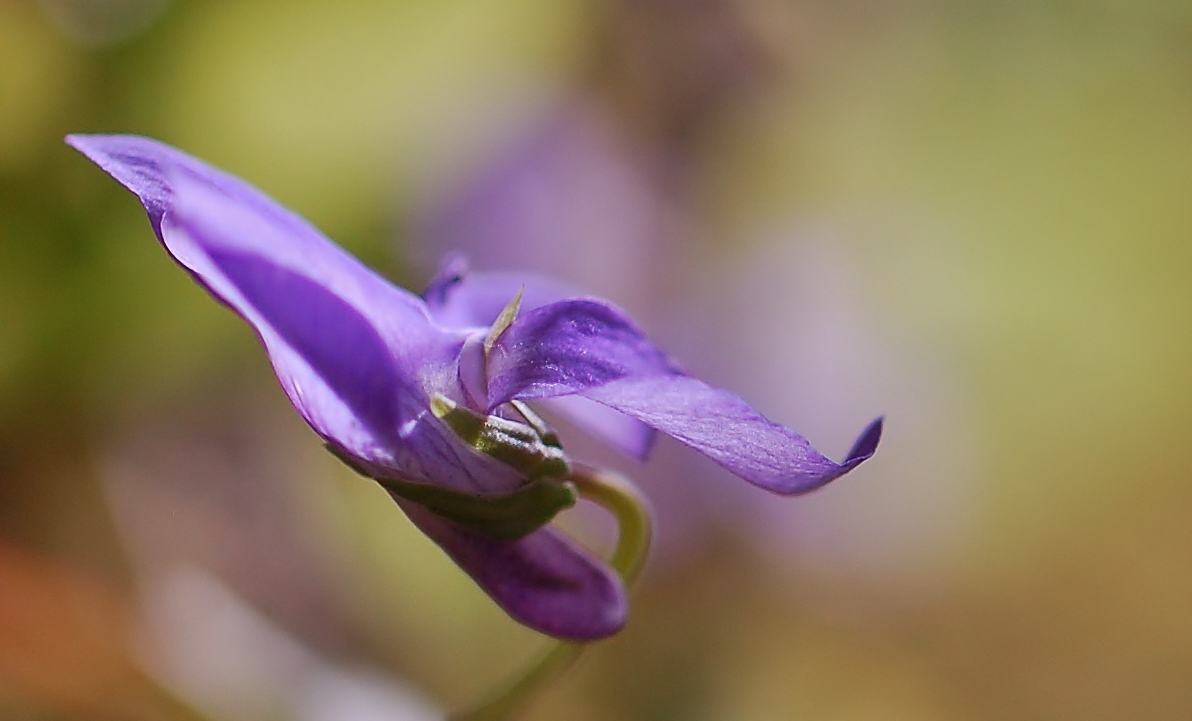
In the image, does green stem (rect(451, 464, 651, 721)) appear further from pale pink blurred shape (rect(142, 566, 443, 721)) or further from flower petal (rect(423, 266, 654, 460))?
pale pink blurred shape (rect(142, 566, 443, 721))

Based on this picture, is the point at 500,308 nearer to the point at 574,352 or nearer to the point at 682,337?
the point at 574,352

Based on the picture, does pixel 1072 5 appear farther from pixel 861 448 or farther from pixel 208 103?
pixel 861 448

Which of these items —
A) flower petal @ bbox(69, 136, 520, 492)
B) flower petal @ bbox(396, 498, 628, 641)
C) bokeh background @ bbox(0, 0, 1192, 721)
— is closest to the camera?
flower petal @ bbox(69, 136, 520, 492)

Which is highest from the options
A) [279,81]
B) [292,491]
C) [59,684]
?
[279,81]

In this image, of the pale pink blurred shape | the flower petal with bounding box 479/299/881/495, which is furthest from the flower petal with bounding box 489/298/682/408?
the pale pink blurred shape

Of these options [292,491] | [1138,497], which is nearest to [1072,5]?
[1138,497]

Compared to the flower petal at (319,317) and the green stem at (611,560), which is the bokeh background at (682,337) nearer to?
the green stem at (611,560)

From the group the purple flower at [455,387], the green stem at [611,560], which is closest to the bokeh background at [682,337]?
the green stem at [611,560]

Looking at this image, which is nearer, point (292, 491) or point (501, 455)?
point (501, 455)
